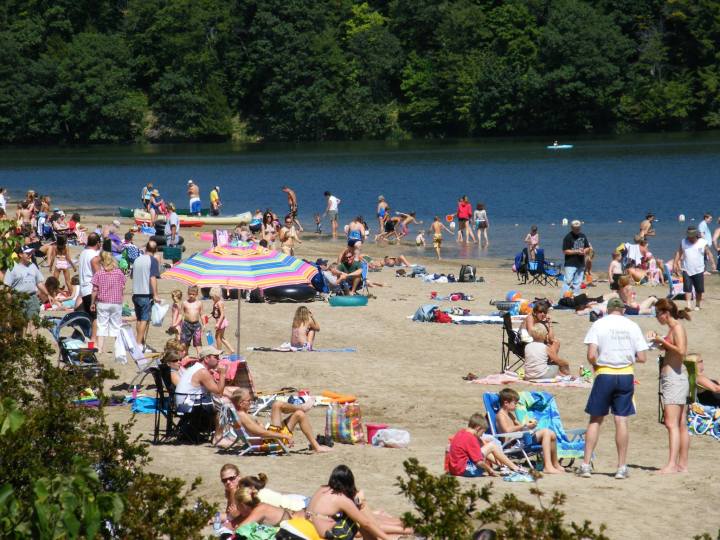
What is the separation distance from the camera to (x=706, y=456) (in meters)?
11.6

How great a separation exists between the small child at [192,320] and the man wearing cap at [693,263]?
809 cm

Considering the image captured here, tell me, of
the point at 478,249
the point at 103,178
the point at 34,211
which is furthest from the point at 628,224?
the point at 103,178

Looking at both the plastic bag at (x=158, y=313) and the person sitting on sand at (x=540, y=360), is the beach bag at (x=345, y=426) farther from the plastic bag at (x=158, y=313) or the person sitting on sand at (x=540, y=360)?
the plastic bag at (x=158, y=313)

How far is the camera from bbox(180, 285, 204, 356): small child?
15.7 m

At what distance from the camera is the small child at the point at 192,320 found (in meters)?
15.7

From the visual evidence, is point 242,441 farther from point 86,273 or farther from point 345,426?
point 86,273

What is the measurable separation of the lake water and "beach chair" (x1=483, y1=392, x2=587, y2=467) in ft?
58.6

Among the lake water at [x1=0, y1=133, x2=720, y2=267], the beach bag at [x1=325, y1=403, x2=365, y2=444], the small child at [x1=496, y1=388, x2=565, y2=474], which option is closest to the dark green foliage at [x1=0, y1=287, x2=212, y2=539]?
the beach bag at [x1=325, y1=403, x2=365, y2=444]

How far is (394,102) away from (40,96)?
27.6 m

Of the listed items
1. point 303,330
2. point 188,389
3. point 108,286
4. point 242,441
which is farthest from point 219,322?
point 242,441

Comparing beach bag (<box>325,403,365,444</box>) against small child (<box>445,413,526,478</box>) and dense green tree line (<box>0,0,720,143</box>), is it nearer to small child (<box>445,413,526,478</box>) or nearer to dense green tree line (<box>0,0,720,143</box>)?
small child (<box>445,413,526,478</box>)

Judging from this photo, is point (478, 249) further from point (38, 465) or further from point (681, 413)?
point (38, 465)

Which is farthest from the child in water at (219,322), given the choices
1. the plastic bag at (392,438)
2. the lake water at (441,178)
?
the lake water at (441,178)

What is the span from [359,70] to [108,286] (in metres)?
82.5
